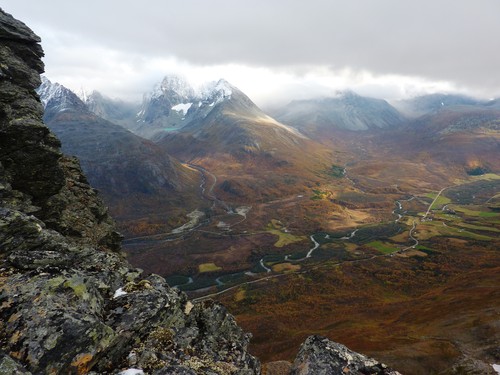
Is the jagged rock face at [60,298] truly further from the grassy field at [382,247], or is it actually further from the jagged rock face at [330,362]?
the grassy field at [382,247]

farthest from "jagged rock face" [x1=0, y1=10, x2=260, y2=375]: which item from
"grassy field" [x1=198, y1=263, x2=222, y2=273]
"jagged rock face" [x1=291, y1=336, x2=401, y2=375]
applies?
"grassy field" [x1=198, y1=263, x2=222, y2=273]

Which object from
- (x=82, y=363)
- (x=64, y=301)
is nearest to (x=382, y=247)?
(x=64, y=301)

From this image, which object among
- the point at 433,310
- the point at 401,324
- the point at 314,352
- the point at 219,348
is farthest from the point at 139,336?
the point at 433,310

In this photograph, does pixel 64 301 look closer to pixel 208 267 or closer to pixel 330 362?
pixel 330 362

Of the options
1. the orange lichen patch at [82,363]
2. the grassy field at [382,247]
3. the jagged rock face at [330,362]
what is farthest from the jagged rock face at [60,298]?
the grassy field at [382,247]

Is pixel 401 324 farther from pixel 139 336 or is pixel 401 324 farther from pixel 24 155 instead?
pixel 24 155
